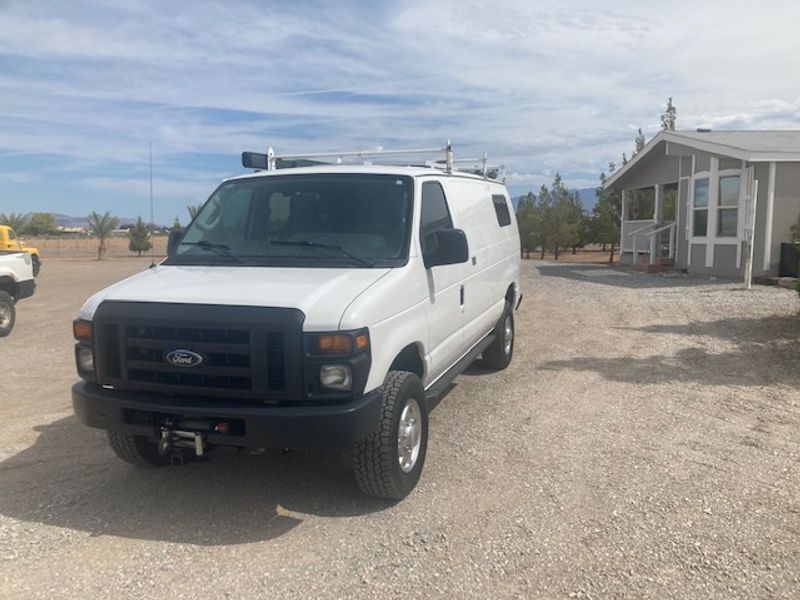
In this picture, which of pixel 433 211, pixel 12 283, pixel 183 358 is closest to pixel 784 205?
pixel 433 211

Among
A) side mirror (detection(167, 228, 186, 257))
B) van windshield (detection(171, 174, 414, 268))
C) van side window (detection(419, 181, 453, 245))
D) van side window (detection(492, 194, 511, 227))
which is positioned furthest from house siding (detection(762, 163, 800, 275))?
side mirror (detection(167, 228, 186, 257))

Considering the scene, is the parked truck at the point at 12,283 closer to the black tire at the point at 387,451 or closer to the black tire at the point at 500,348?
the black tire at the point at 500,348

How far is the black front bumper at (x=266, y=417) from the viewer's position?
3803 millimetres

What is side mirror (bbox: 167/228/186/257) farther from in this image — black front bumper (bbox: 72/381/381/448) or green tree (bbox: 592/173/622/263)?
green tree (bbox: 592/173/622/263)

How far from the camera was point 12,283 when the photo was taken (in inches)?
460

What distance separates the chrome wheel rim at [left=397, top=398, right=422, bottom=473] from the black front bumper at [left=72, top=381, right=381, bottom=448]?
0.44 m

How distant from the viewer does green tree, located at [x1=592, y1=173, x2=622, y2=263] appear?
30188mm

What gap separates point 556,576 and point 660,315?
8817mm

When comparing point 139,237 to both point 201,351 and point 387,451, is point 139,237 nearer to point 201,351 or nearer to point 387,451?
point 201,351

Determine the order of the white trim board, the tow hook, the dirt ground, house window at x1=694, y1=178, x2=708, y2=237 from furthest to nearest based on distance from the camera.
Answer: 1. house window at x1=694, y1=178, x2=708, y2=237
2. the white trim board
3. the tow hook
4. the dirt ground

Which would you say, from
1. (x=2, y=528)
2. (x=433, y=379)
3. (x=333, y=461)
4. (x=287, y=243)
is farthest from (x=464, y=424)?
(x=2, y=528)

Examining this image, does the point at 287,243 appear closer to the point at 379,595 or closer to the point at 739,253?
the point at 379,595

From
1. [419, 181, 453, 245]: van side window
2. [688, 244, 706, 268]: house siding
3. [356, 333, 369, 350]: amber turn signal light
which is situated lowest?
[688, 244, 706, 268]: house siding

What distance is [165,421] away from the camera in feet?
13.3
